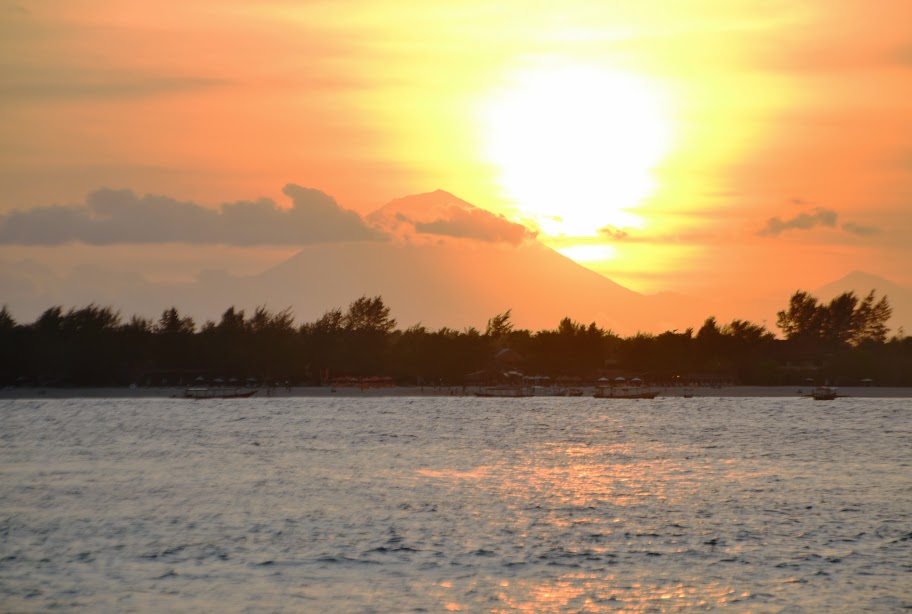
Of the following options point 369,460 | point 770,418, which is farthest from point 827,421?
point 369,460

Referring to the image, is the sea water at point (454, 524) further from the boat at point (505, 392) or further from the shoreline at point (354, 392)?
the boat at point (505, 392)

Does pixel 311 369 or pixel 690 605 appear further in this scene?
pixel 311 369

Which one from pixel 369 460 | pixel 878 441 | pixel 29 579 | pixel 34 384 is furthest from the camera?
pixel 34 384

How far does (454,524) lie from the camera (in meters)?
45.1

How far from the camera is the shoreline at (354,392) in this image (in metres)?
164

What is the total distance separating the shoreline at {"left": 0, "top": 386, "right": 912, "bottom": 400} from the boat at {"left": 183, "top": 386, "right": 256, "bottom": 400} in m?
2.63

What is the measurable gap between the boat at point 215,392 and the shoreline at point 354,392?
104 inches

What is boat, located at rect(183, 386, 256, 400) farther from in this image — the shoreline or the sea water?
the sea water

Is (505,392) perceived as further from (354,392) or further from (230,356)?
(230,356)

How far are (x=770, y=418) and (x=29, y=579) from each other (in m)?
115

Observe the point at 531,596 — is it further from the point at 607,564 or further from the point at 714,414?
the point at 714,414

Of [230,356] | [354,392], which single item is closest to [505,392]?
[354,392]

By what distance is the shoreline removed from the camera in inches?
6447

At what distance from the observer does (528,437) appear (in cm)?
10250
